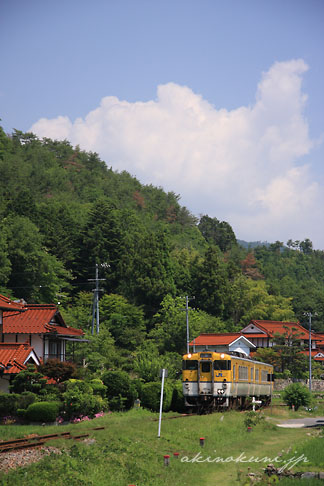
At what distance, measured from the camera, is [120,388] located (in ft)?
91.8

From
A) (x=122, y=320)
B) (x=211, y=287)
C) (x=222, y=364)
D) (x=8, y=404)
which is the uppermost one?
(x=211, y=287)

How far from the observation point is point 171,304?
60.1 metres

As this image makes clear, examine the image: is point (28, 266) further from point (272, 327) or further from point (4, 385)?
point (272, 327)

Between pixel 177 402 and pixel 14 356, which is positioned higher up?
pixel 14 356

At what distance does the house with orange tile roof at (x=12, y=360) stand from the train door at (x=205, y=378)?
7.89 metres

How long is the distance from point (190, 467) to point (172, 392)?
12.5 m

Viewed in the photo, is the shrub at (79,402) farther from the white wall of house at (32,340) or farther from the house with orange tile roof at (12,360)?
the white wall of house at (32,340)

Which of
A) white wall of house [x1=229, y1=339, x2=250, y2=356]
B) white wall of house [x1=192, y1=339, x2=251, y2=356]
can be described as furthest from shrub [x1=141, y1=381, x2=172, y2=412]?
white wall of house [x1=229, y1=339, x2=250, y2=356]

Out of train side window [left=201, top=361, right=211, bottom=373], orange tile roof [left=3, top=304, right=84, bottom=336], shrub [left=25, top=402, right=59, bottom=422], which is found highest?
orange tile roof [left=3, top=304, right=84, bottom=336]

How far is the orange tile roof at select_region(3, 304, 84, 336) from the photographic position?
34656 millimetres

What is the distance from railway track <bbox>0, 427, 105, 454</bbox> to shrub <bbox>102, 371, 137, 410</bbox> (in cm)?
855

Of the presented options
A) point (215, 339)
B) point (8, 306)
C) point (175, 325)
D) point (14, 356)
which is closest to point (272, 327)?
point (215, 339)

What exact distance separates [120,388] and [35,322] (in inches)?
360

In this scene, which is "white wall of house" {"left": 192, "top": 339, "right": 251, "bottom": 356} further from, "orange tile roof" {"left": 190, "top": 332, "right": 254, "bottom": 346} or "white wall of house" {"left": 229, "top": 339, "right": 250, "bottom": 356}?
"orange tile roof" {"left": 190, "top": 332, "right": 254, "bottom": 346}
